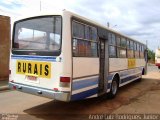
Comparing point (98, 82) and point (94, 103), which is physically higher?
point (98, 82)

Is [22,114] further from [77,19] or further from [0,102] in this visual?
[77,19]

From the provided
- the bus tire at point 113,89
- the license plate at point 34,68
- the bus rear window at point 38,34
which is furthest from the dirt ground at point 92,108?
the bus rear window at point 38,34

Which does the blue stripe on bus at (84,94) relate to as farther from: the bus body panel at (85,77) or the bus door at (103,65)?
the bus door at (103,65)

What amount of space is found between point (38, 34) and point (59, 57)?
125 centimetres

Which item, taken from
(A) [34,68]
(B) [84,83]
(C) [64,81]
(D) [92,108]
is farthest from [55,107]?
(C) [64,81]

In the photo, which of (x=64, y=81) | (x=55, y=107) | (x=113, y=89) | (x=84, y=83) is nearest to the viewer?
(x=64, y=81)

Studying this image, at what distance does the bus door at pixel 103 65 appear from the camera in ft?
29.6

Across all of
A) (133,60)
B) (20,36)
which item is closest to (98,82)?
(20,36)

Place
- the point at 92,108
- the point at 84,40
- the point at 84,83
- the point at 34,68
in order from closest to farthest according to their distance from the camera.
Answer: the point at 34,68 → the point at 84,83 → the point at 84,40 → the point at 92,108

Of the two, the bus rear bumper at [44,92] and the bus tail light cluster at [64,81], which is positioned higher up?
the bus tail light cluster at [64,81]

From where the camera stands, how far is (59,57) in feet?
21.7

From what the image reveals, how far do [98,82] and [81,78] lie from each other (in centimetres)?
155

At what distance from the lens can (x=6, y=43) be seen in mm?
15484

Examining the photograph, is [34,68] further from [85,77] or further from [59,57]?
[85,77]
